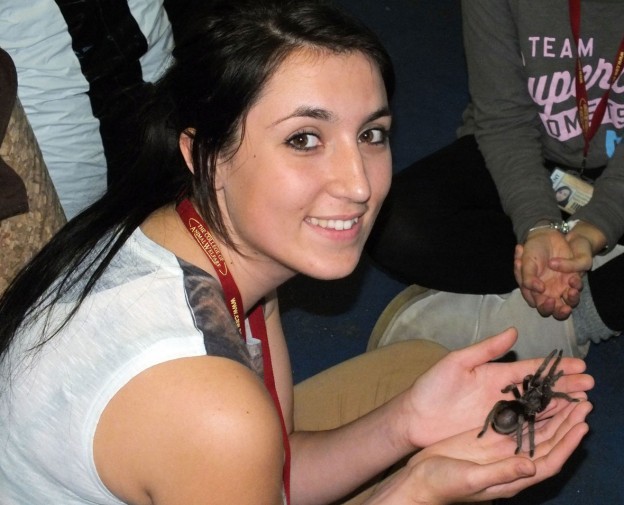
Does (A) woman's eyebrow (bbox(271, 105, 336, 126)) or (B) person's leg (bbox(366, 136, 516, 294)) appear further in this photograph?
(B) person's leg (bbox(366, 136, 516, 294))

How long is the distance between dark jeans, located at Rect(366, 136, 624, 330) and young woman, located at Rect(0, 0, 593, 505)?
0.75 metres

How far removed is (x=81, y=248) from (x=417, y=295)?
1195mm

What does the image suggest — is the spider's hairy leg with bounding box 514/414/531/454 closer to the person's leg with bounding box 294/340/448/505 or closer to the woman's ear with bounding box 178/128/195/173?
the person's leg with bounding box 294/340/448/505

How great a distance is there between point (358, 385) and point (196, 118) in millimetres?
676

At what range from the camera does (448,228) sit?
88.4 inches

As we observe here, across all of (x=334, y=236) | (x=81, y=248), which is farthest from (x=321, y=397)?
(x=81, y=248)

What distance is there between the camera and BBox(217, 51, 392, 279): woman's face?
1.27 metres

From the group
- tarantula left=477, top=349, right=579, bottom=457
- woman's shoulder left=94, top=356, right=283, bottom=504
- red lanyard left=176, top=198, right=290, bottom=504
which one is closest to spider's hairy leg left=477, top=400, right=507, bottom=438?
tarantula left=477, top=349, right=579, bottom=457

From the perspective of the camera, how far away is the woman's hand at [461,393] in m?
1.45

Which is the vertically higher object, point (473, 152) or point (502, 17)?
point (502, 17)

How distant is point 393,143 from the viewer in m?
3.03

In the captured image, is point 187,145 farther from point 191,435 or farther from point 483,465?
point 483,465

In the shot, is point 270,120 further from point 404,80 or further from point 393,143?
point 404,80

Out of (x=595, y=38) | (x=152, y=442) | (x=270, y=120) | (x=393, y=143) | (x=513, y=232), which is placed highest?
(x=270, y=120)
